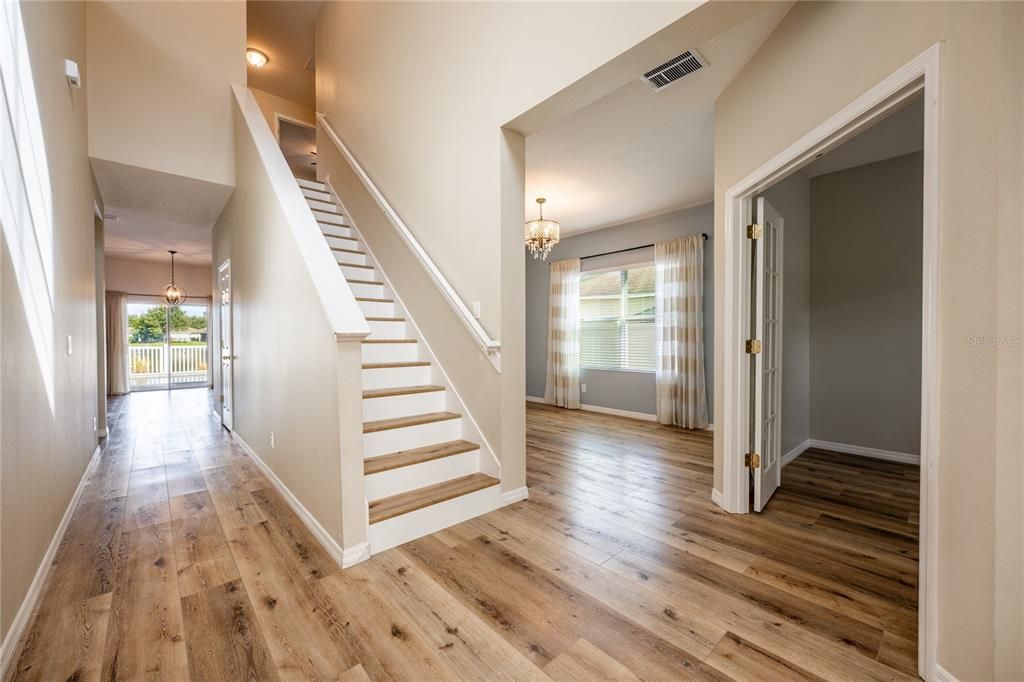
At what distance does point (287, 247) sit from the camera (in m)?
2.65

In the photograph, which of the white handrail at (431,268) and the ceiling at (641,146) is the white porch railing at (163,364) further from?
the ceiling at (641,146)

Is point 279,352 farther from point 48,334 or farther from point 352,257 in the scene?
point 352,257

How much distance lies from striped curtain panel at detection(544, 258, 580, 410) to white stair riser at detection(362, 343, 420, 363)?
3.52 m

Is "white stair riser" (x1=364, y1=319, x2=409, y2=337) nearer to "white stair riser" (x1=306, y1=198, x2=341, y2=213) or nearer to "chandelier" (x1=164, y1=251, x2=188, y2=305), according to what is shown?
"white stair riser" (x1=306, y1=198, x2=341, y2=213)

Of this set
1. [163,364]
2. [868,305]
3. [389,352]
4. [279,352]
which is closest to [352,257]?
[389,352]

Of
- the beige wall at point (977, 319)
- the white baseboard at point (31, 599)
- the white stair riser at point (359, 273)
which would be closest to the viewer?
the beige wall at point (977, 319)

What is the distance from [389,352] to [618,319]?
3856mm

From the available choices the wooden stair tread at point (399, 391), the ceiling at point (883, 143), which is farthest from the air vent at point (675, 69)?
the wooden stair tread at point (399, 391)

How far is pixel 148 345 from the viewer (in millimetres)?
9438

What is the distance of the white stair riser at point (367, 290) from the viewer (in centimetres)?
392

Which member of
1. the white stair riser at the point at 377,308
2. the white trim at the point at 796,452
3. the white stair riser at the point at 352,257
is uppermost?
the white stair riser at the point at 352,257

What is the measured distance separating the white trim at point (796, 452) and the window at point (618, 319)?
1.93 metres

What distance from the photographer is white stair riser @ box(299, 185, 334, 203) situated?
509 centimetres

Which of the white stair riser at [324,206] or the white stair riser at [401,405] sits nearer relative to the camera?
the white stair riser at [401,405]
